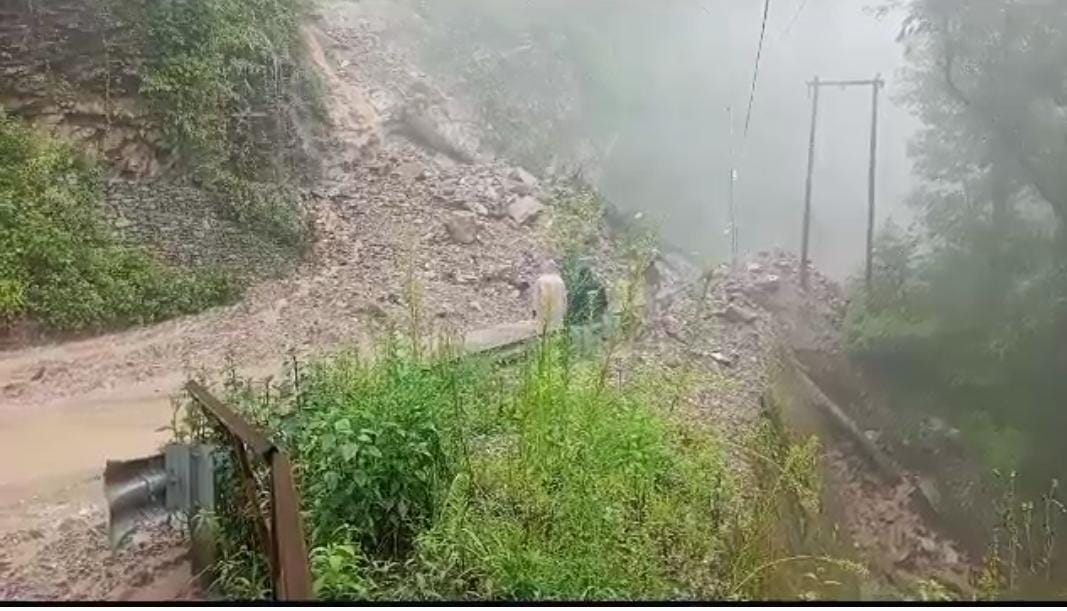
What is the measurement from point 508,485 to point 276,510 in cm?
34

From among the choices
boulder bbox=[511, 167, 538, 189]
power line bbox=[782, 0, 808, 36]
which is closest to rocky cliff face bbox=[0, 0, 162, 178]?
boulder bbox=[511, 167, 538, 189]

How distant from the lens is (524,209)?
6.13 feet

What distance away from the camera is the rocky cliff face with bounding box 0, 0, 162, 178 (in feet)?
5.92

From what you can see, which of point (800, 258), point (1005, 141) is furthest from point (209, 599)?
point (1005, 141)

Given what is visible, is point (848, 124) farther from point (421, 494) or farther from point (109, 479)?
point (109, 479)

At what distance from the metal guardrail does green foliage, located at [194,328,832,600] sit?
1.2 inches

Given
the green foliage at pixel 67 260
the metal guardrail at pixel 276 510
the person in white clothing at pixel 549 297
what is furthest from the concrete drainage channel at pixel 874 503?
the green foliage at pixel 67 260

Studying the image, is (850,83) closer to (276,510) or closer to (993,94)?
(993,94)

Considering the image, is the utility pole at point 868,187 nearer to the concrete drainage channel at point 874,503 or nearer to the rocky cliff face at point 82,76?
the concrete drainage channel at point 874,503

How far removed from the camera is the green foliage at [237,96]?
1.84 meters

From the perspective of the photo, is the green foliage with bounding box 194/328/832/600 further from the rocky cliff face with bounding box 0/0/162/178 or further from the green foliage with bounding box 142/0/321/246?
the rocky cliff face with bounding box 0/0/162/178

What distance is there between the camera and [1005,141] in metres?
1.82

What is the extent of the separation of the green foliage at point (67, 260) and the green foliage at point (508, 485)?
0.63 ft

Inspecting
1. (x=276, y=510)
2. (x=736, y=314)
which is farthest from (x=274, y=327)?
(x=736, y=314)
